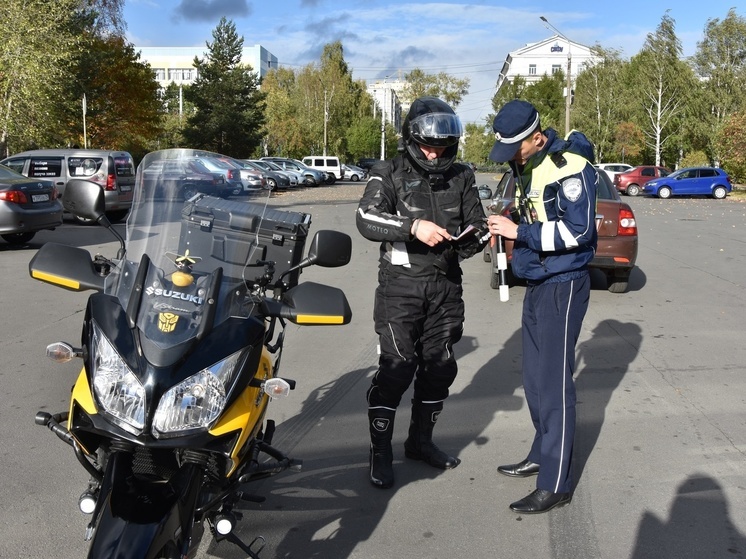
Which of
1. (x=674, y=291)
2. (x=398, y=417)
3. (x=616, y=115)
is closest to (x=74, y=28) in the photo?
(x=674, y=291)

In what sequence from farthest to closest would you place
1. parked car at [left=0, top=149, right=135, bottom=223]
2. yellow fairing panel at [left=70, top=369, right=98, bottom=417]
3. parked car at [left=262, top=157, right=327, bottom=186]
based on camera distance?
parked car at [left=262, top=157, right=327, bottom=186]
parked car at [left=0, top=149, right=135, bottom=223]
yellow fairing panel at [left=70, top=369, right=98, bottom=417]

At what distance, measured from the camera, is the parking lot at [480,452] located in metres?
3.76

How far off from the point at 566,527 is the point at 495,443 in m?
1.18

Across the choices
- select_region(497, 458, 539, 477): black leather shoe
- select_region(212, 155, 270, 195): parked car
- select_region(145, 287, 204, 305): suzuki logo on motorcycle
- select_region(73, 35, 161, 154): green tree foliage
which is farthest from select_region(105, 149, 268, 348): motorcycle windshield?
select_region(73, 35, 161, 154): green tree foliage

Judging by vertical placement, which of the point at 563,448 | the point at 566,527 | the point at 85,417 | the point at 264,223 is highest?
the point at 264,223

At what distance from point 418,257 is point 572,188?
2.85ft

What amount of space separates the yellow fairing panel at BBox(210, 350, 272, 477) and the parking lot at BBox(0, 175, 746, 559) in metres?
0.83

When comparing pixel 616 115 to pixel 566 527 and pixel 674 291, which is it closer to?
pixel 674 291

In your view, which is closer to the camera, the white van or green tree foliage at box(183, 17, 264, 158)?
green tree foliage at box(183, 17, 264, 158)

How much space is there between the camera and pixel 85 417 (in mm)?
2768

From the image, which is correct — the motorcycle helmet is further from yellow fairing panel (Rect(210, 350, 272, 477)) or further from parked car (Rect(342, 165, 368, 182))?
parked car (Rect(342, 165, 368, 182))

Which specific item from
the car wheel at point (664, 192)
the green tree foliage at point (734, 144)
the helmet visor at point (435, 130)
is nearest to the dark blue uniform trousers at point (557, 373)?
the helmet visor at point (435, 130)

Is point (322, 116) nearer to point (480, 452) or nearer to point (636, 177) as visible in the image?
point (636, 177)

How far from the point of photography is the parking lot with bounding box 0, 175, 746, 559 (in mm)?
3764
